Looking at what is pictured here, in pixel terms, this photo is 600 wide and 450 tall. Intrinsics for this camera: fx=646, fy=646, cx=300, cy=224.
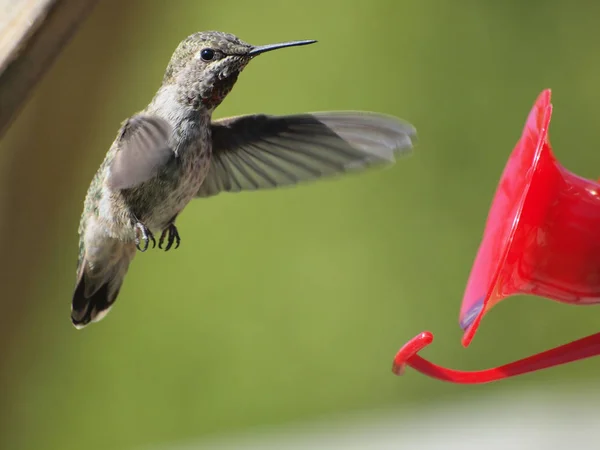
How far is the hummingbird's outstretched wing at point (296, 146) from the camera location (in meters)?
1.01

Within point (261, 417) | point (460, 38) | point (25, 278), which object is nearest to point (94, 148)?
point (25, 278)

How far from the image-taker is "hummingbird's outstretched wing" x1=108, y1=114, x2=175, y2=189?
718 mm

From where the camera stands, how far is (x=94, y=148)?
7.14ft

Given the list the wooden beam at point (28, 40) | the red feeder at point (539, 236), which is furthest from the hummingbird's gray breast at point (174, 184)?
the red feeder at point (539, 236)

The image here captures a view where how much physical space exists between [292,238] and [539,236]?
4.31 feet

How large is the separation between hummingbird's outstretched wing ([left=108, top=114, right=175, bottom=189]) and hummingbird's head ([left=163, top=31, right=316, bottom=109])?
0.41 feet

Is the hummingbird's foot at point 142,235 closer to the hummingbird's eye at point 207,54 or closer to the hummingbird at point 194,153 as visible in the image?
the hummingbird at point 194,153

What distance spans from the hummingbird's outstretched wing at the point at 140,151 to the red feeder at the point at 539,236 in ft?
1.44

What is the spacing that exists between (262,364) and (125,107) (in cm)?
100

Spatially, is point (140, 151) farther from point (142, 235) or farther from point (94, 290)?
point (94, 290)

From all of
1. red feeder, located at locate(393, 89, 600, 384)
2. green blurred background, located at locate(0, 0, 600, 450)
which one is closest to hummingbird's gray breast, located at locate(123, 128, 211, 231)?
red feeder, located at locate(393, 89, 600, 384)

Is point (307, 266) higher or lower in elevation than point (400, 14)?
lower

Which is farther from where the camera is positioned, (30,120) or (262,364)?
(262,364)

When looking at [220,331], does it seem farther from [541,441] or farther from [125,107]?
[541,441]
